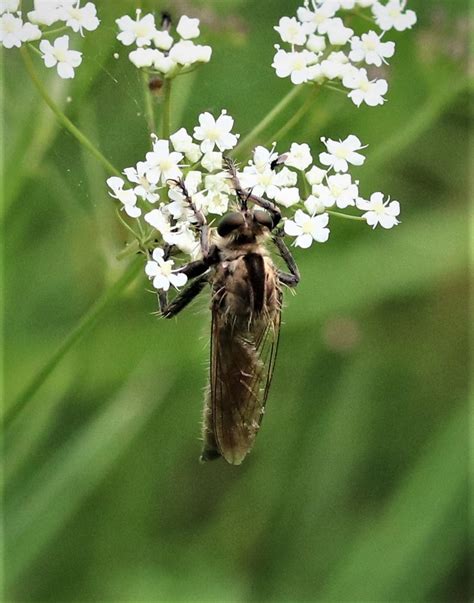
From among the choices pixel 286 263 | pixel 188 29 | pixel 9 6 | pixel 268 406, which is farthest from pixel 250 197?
pixel 268 406

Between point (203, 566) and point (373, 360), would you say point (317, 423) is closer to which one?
point (373, 360)

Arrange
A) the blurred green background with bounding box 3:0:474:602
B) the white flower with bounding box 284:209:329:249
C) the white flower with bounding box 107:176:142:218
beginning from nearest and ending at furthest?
the white flower with bounding box 107:176:142:218 < the white flower with bounding box 284:209:329:249 < the blurred green background with bounding box 3:0:474:602

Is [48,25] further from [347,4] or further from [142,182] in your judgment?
[347,4]

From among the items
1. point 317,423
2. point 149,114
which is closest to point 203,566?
point 317,423

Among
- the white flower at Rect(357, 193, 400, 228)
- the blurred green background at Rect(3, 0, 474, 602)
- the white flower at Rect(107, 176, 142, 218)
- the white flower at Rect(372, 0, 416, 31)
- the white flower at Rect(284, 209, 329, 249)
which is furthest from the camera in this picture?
the blurred green background at Rect(3, 0, 474, 602)

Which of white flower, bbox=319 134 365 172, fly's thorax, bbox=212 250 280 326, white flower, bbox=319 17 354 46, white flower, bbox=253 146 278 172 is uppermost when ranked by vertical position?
white flower, bbox=319 17 354 46

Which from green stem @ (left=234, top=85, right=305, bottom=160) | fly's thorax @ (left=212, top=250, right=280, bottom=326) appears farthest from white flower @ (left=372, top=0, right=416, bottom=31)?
fly's thorax @ (left=212, top=250, right=280, bottom=326)

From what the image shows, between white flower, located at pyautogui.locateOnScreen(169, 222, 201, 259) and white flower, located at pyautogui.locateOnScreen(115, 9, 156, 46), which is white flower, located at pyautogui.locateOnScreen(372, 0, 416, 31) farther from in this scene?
white flower, located at pyautogui.locateOnScreen(169, 222, 201, 259)
